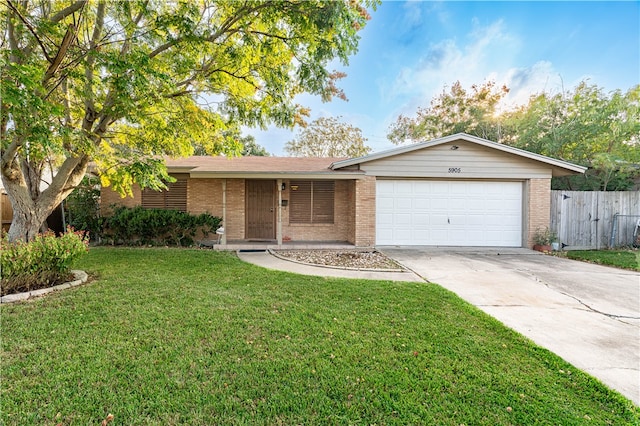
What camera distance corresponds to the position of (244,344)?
9.96 ft

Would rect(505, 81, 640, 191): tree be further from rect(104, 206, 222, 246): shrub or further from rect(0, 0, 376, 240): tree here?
rect(104, 206, 222, 246): shrub

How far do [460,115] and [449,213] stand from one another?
13.9m

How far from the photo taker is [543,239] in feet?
30.0

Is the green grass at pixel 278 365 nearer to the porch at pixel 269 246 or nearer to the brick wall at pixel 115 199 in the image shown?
the porch at pixel 269 246

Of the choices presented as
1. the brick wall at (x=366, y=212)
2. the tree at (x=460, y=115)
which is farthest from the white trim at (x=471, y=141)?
the tree at (x=460, y=115)

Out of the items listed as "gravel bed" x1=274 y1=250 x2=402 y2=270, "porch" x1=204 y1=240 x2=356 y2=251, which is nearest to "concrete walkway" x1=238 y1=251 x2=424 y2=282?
"gravel bed" x1=274 y1=250 x2=402 y2=270

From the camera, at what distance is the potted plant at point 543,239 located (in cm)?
905

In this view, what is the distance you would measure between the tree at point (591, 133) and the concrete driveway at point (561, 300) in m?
6.35

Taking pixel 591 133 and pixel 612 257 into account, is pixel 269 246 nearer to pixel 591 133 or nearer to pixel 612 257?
pixel 612 257

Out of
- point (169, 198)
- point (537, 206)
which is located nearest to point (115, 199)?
point (169, 198)

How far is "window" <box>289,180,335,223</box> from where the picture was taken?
10336 millimetres

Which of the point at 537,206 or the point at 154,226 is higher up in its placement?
the point at 537,206

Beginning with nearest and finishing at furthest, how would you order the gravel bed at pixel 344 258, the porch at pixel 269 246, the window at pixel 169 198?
the gravel bed at pixel 344 258
the porch at pixel 269 246
the window at pixel 169 198

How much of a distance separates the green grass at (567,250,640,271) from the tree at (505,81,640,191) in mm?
3436
